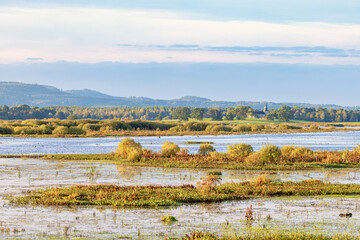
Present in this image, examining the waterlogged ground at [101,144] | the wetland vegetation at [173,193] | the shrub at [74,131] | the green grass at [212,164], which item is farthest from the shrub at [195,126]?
the wetland vegetation at [173,193]

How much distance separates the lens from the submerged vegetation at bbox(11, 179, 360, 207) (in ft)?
85.2

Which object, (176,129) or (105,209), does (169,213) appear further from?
(176,129)

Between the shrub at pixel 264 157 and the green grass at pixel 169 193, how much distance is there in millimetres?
12561

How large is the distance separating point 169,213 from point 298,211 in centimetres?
586

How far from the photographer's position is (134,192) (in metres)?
27.6

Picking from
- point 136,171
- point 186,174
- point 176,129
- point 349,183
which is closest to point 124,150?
point 136,171

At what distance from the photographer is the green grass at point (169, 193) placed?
1021 inches

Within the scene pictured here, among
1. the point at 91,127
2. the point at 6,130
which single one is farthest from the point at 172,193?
the point at 91,127

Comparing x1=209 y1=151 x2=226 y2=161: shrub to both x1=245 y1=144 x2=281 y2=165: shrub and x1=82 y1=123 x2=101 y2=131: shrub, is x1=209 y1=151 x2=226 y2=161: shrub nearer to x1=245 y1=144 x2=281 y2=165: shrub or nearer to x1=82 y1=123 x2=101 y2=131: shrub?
x1=245 y1=144 x2=281 y2=165: shrub

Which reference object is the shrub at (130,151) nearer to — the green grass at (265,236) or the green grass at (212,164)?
the green grass at (212,164)

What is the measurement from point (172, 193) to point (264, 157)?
18911 millimetres

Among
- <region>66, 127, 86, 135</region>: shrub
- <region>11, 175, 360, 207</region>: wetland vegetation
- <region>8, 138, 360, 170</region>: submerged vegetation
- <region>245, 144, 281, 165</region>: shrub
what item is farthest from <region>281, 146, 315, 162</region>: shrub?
<region>66, 127, 86, 135</region>: shrub

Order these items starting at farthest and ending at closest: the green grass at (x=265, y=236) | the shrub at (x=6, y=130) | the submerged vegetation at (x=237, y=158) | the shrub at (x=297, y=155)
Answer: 1. the shrub at (x=6, y=130)
2. the shrub at (x=297, y=155)
3. the submerged vegetation at (x=237, y=158)
4. the green grass at (x=265, y=236)

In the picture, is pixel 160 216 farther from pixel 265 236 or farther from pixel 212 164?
pixel 212 164
